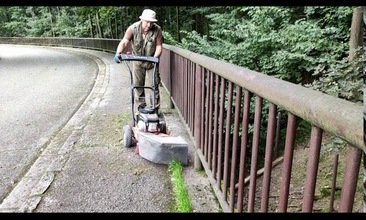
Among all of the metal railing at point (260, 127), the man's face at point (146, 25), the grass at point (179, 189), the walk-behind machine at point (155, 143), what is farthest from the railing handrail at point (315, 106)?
the man's face at point (146, 25)

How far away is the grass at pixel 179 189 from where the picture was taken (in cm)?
266

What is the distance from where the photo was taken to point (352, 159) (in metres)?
0.94

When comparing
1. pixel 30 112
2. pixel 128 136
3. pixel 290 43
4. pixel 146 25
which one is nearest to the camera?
pixel 128 136

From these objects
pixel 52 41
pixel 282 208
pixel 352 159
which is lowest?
pixel 52 41

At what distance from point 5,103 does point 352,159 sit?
7817 mm

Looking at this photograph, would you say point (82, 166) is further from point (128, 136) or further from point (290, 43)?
point (290, 43)

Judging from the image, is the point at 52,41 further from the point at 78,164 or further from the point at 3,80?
the point at 78,164

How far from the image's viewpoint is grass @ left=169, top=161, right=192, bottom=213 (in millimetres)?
2664

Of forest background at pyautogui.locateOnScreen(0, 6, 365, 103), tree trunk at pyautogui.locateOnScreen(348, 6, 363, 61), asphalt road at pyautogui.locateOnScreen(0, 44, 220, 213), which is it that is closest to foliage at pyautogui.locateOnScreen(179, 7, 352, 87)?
forest background at pyautogui.locateOnScreen(0, 6, 365, 103)

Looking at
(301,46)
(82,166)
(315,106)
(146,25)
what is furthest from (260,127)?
(301,46)

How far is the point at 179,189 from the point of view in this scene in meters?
2.93

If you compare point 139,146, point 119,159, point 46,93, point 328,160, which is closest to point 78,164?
point 119,159

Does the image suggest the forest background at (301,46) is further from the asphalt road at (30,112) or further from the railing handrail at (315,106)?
the railing handrail at (315,106)

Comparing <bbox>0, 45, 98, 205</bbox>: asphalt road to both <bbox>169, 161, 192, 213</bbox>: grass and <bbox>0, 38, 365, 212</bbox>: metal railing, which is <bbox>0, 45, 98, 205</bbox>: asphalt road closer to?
<bbox>169, 161, 192, 213</bbox>: grass
